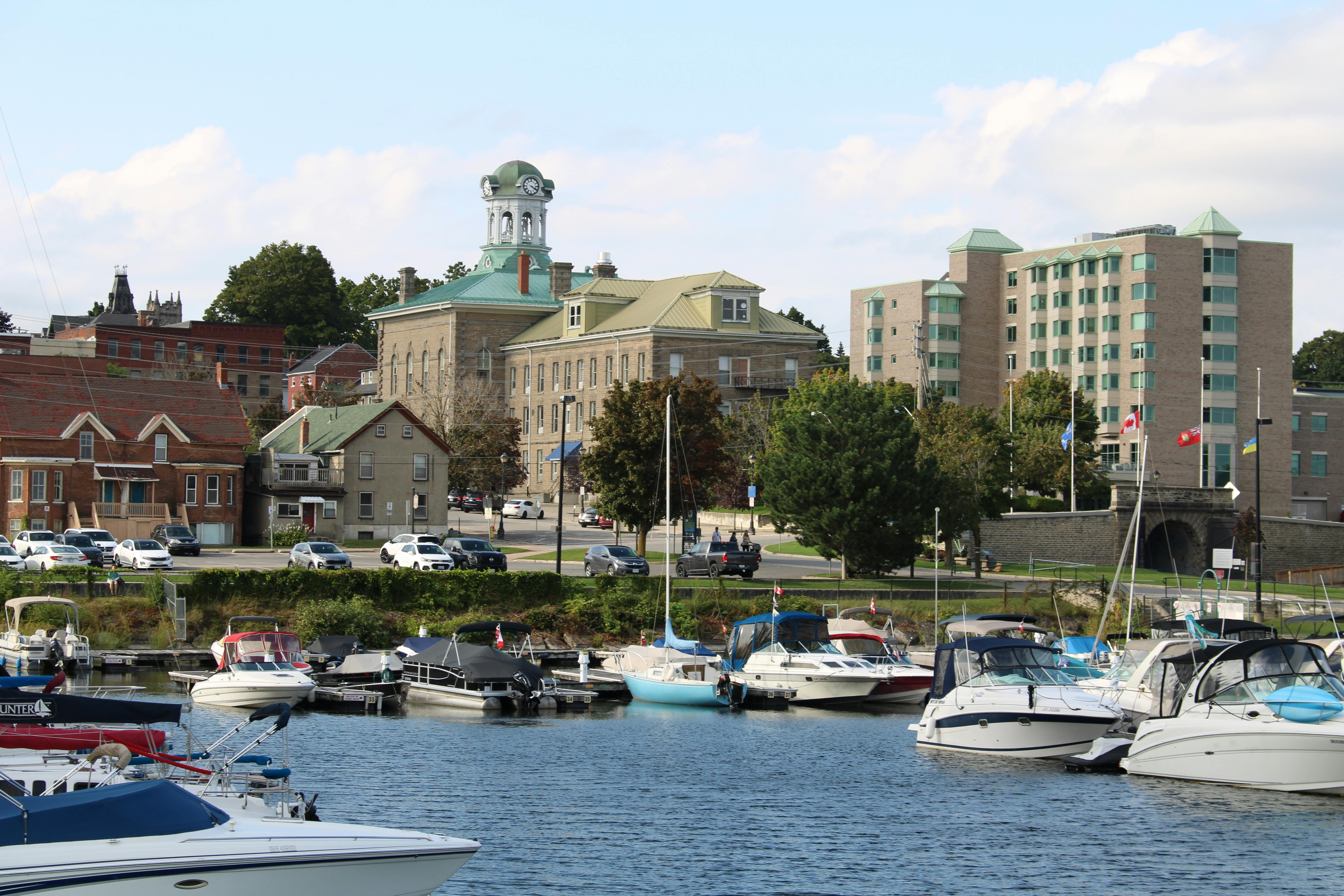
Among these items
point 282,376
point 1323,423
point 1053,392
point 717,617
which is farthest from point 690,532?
point 282,376

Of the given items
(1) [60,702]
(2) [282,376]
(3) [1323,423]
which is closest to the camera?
(1) [60,702]

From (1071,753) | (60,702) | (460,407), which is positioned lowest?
(1071,753)

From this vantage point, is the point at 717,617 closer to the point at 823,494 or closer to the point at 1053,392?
the point at 823,494

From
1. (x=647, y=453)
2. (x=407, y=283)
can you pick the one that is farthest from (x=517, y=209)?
(x=647, y=453)

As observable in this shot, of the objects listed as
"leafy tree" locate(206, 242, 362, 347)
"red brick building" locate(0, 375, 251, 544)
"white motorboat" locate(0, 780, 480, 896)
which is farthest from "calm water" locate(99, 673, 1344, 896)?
"leafy tree" locate(206, 242, 362, 347)

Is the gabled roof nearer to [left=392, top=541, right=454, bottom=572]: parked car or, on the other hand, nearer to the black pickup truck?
[left=392, top=541, right=454, bottom=572]: parked car

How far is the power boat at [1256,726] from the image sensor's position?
98.5 feet

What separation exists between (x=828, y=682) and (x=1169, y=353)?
74054 millimetres

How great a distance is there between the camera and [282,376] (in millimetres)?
151750

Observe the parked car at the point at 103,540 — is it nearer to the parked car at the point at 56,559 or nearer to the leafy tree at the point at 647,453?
the parked car at the point at 56,559

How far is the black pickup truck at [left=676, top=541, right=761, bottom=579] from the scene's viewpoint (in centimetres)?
6719

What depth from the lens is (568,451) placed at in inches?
4488

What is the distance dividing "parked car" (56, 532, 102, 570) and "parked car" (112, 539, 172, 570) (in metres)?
0.71

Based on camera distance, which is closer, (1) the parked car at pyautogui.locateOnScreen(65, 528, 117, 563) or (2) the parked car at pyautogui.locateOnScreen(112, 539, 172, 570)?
(2) the parked car at pyautogui.locateOnScreen(112, 539, 172, 570)
